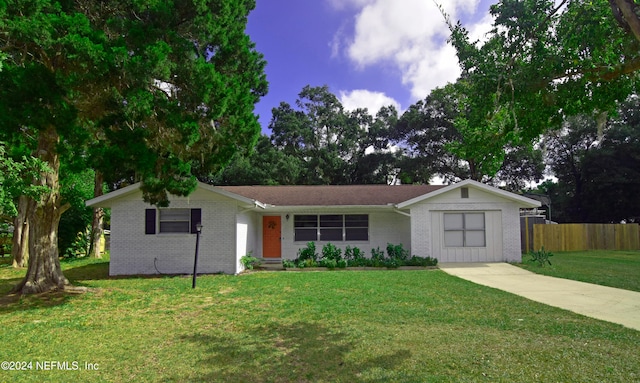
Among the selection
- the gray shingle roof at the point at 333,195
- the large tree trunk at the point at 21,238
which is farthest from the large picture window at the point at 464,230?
the large tree trunk at the point at 21,238

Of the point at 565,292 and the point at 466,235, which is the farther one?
the point at 466,235

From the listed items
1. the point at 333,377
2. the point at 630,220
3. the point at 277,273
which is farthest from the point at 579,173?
the point at 333,377

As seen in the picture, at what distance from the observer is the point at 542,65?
19.2 feet

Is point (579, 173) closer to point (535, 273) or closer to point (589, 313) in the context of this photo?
point (535, 273)

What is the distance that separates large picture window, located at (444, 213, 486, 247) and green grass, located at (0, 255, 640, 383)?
221 inches

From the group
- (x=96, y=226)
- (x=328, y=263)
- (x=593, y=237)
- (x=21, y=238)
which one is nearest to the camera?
(x=328, y=263)

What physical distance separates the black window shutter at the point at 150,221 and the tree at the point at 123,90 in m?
3.78

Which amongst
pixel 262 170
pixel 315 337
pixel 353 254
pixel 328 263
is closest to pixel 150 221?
pixel 328 263

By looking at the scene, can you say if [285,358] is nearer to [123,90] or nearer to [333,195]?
[123,90]

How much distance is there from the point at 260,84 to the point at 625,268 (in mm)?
13799

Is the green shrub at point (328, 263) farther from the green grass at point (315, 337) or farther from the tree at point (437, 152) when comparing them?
the tree at point (437, 152)

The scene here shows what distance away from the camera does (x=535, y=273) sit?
12078 mm

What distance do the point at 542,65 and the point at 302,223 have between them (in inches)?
463

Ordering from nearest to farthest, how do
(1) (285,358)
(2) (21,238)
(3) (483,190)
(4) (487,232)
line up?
A: (1) (285,358), (3) (483,190), (4) (487,232), (2) (21,238)
